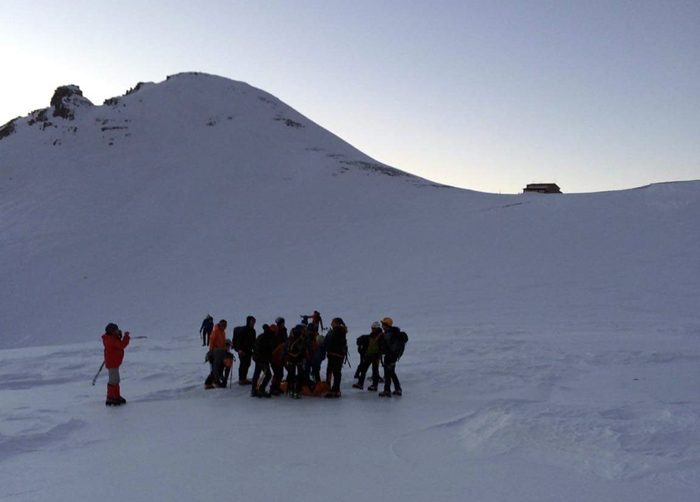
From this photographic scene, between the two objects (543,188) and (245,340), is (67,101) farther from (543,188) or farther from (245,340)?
(245,340)

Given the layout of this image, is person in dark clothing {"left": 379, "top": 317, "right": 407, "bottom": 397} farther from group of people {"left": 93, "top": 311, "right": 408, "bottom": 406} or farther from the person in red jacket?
the person in red jacket

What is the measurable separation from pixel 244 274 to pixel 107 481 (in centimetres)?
2725

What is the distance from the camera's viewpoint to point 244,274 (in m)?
33.1

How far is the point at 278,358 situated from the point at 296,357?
1.05ft

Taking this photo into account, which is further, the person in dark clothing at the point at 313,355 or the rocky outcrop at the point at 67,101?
the rocky outcrop at the point at 67,101

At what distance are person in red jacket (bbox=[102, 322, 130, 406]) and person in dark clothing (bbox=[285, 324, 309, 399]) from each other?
2.67 meters

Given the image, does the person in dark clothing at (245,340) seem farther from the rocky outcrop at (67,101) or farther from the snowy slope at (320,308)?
the rocky outcrop at (67,101)

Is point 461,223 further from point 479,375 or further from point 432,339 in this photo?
point 479,375

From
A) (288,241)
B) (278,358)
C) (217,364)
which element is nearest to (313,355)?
(278,358)

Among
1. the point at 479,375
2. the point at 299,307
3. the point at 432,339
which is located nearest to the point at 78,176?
the point at 299,307

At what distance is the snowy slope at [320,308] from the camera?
253 inches

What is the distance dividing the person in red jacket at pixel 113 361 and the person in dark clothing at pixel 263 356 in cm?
212

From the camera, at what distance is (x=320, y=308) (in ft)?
85.8

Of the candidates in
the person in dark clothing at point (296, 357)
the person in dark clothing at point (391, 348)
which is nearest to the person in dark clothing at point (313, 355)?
the person in dark clothing at point (296, 357)
